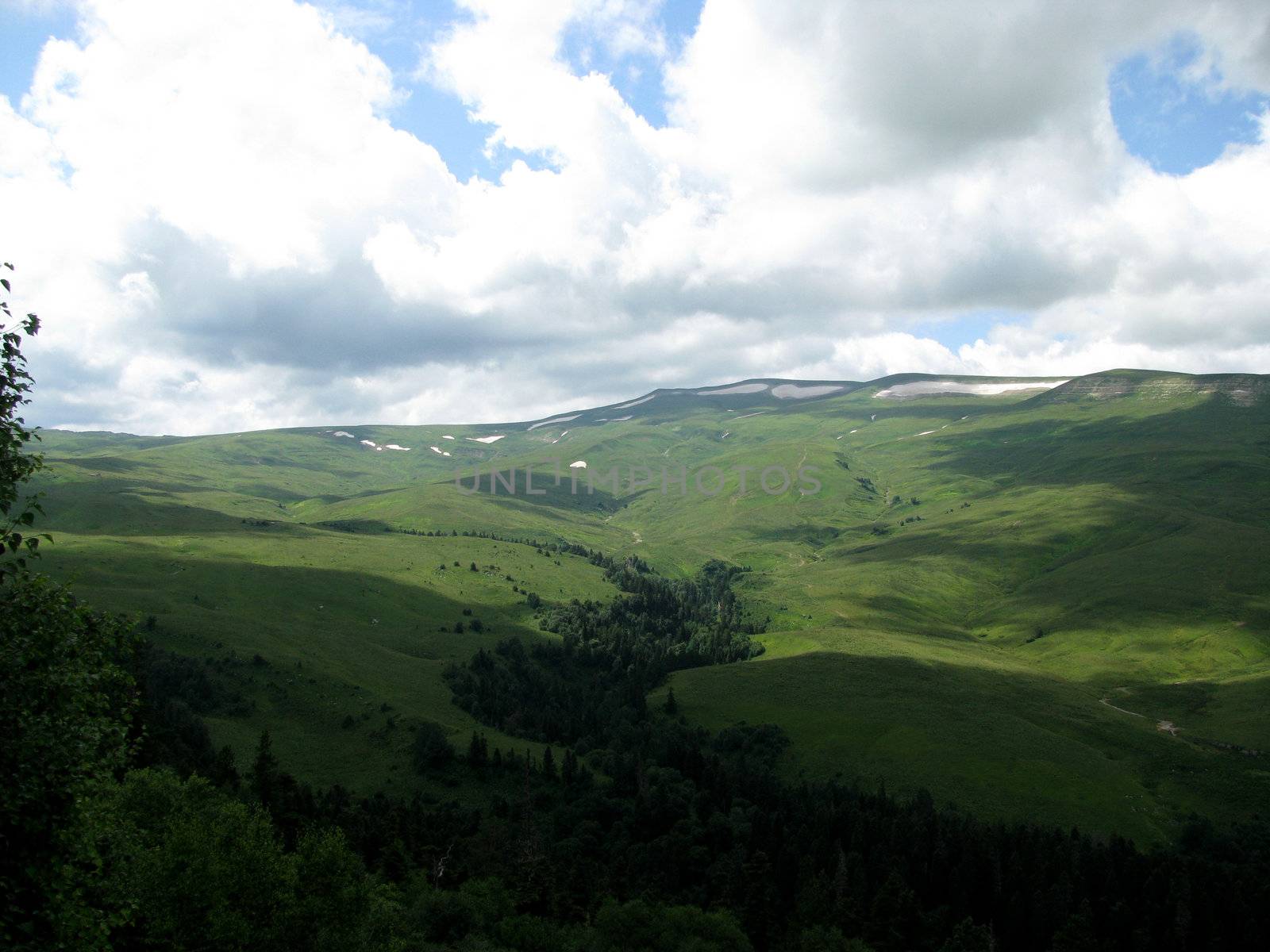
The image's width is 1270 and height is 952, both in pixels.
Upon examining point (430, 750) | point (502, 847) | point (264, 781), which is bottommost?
point (502, 847)

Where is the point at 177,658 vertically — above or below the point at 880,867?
above

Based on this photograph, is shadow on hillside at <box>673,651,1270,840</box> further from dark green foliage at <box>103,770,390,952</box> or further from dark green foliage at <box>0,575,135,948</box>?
dark green foliage at <box>0,575,135,948</box>

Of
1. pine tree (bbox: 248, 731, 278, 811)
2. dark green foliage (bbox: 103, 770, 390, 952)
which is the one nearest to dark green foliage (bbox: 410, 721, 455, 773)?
pine tree (bbox: 248, 731, 278, 811)

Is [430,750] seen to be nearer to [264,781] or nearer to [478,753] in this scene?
[478,753]

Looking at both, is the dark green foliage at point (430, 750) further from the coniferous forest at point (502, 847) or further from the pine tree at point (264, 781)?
the pine tree at point (264, 781)

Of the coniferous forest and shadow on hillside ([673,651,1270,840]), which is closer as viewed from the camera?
the coniferous forest

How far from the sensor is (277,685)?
172 m

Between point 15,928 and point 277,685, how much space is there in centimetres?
17020

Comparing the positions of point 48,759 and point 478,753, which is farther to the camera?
point 478,753

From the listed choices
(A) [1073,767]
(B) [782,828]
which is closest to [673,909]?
(B) [782,828]

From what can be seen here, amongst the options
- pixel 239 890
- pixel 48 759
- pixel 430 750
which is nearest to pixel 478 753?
pixel 430 750

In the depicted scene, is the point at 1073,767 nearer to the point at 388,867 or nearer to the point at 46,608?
the point at 388,867

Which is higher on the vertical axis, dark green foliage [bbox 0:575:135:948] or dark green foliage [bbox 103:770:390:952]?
dark green foliage [bbox 0:575:135:948]

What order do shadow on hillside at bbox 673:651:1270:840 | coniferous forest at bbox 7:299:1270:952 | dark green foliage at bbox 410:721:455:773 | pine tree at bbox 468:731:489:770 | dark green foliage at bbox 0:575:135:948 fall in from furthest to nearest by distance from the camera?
pine tree at bbox 468:731:489:770 < dark green foliage at bbox 410:721:455:773 < shadow on hillside at bbox 673:651:1270:840 < coniferous forest at bbox 7:299:1270:952 < dark green foliage at bbox 0:575:135:948
